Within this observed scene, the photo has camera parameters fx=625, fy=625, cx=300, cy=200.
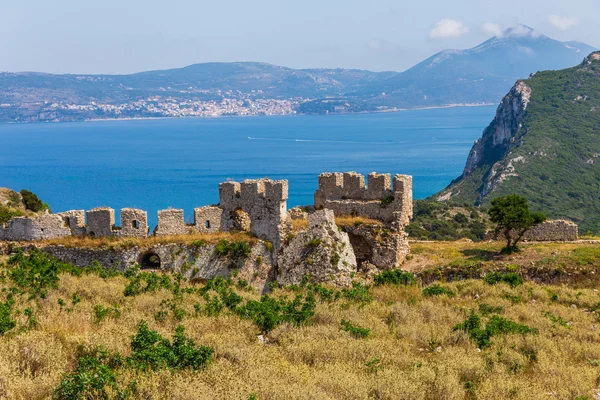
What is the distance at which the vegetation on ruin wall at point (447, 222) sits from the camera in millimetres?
49375

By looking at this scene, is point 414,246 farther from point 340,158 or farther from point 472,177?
point 340,158

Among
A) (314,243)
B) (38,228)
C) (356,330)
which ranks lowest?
(356,330)

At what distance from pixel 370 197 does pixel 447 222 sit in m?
35.6

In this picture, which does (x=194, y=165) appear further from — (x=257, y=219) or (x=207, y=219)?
(x=257, y=219)

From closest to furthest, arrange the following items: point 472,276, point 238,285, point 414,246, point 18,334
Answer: point 18,334
point 238,285
point 472,276
point 414,246

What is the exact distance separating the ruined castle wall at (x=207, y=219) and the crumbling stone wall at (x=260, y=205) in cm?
18

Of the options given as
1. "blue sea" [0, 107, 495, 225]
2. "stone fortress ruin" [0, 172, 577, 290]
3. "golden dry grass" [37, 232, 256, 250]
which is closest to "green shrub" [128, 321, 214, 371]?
"stone fortress ruin" [0, 172, 577, 290]

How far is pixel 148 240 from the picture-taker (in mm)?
20141

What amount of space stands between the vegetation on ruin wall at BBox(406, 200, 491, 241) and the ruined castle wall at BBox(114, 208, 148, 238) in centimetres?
2915

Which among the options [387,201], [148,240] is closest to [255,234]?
[148,240]

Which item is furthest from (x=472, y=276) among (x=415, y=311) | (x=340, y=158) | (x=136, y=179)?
(x=340, y=158)

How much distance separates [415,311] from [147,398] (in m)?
7.84

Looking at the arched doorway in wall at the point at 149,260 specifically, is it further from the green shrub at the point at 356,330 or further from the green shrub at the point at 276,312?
the green shrub at the point at 356,330

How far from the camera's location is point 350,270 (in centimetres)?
1955
